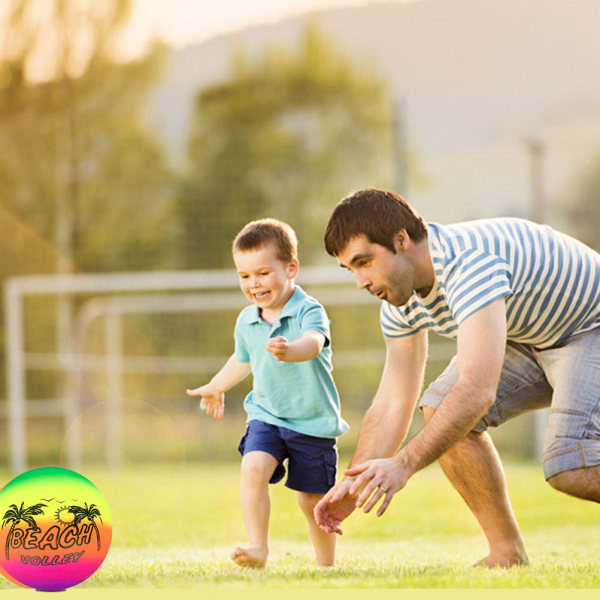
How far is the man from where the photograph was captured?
149 inches

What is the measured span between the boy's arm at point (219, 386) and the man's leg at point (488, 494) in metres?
0.83

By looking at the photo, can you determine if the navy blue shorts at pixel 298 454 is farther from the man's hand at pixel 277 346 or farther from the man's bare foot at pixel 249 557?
the man's hand at pixel 277 346

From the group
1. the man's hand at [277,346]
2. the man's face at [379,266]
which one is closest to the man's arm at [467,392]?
the man's face at [379,266]

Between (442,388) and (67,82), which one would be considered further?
(67,82)

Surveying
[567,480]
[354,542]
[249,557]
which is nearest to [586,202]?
[354,542]

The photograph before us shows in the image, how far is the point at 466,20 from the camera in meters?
28.2

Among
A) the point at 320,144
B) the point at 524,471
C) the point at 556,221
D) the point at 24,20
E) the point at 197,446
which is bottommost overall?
the point at 197,446

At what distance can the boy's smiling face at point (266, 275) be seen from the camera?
4.46 meters

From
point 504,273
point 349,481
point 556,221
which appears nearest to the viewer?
point 349,481

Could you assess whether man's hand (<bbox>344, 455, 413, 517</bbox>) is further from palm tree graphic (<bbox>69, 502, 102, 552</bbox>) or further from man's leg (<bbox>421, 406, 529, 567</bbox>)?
palm tree graphic (<bbox>69, 502, 102, 552</bbox>)

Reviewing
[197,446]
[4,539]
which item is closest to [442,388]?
[4,539]

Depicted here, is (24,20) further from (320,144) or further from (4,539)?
(4,539)

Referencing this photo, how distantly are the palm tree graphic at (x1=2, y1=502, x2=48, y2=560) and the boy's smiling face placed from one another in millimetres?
1203

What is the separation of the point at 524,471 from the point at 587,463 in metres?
8.34
